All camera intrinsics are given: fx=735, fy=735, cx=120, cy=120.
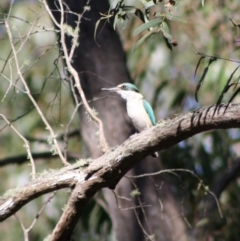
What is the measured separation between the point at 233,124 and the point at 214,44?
157 inches

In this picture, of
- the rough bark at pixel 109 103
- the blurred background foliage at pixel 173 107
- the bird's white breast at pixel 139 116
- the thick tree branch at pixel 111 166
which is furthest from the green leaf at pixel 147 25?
the blurred background foliage at pixel 173 107

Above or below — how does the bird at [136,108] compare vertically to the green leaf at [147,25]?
below

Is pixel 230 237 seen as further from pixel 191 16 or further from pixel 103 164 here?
pixel 103 164

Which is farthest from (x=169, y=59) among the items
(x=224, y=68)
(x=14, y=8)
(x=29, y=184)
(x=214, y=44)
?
(x=29, y=184)

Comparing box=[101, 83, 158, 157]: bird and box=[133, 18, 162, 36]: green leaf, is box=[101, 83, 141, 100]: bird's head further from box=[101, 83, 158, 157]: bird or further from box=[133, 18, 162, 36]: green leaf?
box=[133, 18, 162, 36]: green leaf

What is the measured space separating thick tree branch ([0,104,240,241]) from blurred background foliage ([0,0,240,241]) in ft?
8.64

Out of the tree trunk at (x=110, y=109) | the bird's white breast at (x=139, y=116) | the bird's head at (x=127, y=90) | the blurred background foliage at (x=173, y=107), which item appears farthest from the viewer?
the blurred background foliage at (x=173, y=107)

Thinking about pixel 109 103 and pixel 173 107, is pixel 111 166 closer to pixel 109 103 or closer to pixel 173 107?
pixel 109 103

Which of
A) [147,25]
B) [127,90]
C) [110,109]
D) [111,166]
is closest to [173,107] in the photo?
[110,109]

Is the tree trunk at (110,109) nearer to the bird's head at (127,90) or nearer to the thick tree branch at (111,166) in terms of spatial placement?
the bird's head at (127,90)

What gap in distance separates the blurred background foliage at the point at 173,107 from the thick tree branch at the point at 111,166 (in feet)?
8.64

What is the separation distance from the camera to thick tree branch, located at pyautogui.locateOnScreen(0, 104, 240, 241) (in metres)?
Answer: 2.92

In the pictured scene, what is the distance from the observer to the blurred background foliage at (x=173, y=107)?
6254mm

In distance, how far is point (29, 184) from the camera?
3.32 metres
